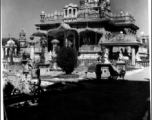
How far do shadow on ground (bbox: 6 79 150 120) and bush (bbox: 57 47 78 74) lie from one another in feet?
5.03

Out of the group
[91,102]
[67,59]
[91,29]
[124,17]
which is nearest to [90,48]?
[67,59]

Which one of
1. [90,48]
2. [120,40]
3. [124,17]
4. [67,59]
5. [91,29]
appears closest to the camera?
[124,17]

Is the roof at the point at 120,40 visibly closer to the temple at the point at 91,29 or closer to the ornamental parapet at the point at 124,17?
the temple at the point at 91,29

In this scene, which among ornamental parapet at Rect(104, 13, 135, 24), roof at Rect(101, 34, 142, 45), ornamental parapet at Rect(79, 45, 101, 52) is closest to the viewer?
ornamental parapet at Rect(104, 13, 135, 24)

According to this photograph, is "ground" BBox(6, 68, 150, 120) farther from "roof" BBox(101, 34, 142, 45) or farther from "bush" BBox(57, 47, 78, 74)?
"roof" BBox(101, 34, 142, 45)

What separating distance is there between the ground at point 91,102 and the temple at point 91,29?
203 centimetres

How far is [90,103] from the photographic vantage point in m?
5.98

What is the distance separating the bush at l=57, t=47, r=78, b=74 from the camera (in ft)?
28.6

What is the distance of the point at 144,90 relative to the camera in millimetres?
6238

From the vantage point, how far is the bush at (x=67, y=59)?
8.70m

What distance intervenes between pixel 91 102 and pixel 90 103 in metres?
0.08

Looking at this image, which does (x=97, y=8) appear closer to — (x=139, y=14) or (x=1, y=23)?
(x=139, y=14)

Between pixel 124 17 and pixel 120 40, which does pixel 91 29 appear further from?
pixel 124 17

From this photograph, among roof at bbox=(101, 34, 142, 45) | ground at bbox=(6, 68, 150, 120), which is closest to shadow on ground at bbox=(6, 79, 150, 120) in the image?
ground at bbox=(6, 68, 150, 120)
